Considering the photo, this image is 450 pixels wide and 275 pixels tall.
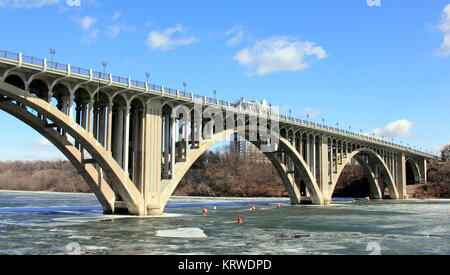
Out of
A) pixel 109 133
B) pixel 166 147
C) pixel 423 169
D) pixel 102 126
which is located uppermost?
pixel 102 126

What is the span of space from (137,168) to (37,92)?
35.4ft

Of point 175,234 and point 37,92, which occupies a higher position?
point 37,92

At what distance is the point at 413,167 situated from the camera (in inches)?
4759

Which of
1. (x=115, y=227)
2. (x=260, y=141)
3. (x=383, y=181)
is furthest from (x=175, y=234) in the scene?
(x=383, y=181)

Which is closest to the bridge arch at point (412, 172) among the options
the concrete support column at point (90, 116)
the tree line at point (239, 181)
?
the tree line at point (239, 181)

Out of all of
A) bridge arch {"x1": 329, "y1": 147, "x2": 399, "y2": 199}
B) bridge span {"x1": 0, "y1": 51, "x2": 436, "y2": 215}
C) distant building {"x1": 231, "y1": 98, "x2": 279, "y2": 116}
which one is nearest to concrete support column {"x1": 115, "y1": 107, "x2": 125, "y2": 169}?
bridge span {"x1": 0, "y1": 51, "x2": 436, "y2": 215}

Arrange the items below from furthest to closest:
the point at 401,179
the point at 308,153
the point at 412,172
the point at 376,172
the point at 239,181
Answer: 1. the point at 239,181
2. the point at 412,172
3. the point at 401,179
4. the point at 376,172
5. the point at 308,153

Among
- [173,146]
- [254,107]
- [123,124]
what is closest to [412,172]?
[254,107]

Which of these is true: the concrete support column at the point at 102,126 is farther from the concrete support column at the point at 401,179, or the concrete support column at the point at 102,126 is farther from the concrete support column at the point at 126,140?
the concrete support column at the point at 401,179

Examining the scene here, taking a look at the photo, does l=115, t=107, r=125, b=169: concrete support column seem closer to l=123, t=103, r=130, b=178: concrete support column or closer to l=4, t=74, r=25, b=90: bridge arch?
l=123, t=103, r=130, b=178: concrete support column

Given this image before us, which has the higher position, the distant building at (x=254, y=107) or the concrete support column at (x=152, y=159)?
the distant building at (x=254, y=107)

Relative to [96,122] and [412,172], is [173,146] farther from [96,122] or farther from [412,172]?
[412,172]

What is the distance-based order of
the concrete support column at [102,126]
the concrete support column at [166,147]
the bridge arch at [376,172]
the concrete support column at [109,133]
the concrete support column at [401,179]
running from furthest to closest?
the concrete support column at [401,179] < the bridge arch at [376,172] < the concrete support column at [166,147] < the concrete support column at [102,126] < the concrete support column at [109,133]
